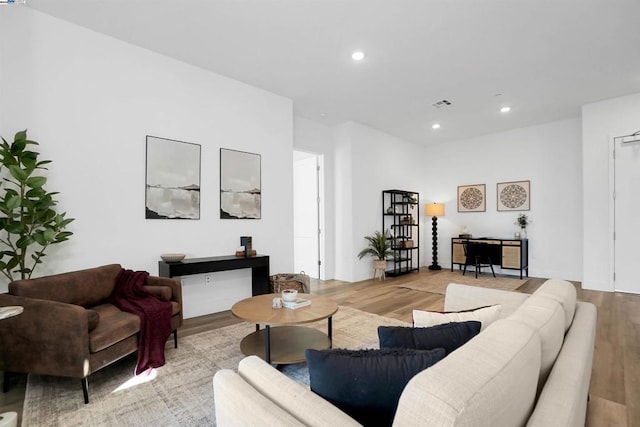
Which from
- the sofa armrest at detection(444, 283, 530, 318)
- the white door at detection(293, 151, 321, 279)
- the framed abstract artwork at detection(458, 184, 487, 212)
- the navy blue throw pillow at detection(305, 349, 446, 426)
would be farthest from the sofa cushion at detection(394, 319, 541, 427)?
the framed abstract artwork at detection(458, 184, 487, 212)

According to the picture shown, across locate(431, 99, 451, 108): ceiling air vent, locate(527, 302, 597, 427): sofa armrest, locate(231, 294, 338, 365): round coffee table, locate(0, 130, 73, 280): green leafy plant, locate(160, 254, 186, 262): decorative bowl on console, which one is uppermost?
locate(431, 99, 451, 108): ceiling air vent

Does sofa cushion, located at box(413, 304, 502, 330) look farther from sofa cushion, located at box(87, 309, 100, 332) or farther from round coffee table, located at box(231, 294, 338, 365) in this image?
sofa cushion, located at box(87, 309, 100, 332)

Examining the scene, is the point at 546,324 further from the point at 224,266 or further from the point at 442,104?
the point at 442,104

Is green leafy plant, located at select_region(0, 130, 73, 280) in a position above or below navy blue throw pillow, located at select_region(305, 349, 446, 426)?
above

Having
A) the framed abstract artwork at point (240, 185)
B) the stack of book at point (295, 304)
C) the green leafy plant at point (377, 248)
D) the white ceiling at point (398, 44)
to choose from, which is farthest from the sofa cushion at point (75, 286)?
the green leafy plant at point (377, 248)

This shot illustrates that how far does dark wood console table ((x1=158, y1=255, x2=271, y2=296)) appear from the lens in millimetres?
3389

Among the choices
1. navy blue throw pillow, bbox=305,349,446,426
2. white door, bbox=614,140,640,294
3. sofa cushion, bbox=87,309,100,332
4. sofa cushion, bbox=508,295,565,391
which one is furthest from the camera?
white door, bbox=614,140,640,294

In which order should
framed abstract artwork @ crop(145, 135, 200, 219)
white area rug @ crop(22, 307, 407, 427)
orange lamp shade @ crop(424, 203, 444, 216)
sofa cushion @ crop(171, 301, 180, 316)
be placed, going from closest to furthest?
white area rug @ crop(22, 307, 407, 427) → sofa cushion @ crop(171, 301, 180, 316) → framed abstract artwork @ crop(145, 135, 200, 219) → orange lamp shade @ crop(424, 203, 444, 216)

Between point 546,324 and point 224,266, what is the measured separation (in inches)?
129

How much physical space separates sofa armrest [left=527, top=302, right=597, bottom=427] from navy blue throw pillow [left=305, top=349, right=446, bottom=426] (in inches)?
10.8

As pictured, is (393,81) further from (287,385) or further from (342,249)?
(287,385)


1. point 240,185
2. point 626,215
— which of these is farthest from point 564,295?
point 626,215

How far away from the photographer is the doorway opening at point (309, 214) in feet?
20.4

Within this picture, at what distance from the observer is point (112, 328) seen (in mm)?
2193
